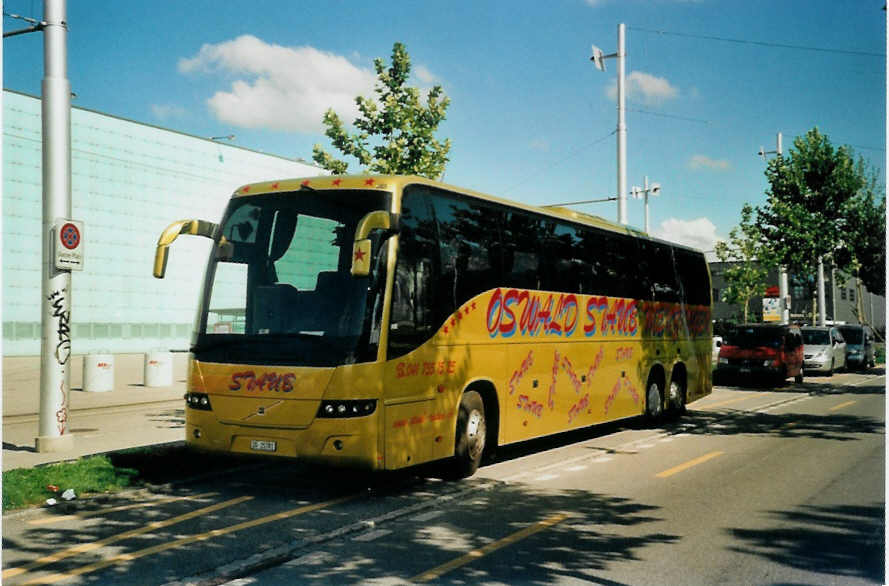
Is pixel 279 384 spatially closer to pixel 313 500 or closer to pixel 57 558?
pixel 313 500

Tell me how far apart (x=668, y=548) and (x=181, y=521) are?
431 centimetres

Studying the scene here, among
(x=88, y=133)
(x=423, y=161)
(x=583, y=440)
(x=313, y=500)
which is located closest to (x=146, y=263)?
(x=88, y=133)

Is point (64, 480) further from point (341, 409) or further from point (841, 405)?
point (841, 405)

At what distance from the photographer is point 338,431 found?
8242 millimetres

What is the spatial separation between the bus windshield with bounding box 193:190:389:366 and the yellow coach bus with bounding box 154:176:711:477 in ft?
0.05

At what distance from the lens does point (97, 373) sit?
22.6 meters

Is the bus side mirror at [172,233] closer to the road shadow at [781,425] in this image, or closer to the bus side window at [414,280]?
the bus side window at [414,280]

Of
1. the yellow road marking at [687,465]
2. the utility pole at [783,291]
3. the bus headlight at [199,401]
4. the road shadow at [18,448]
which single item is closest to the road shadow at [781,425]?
the yellow road marking at [687,465]

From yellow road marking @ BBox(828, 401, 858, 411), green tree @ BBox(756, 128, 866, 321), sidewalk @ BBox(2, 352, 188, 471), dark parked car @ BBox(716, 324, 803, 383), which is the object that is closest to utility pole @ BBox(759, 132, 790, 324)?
green tree @ BBox(756, 128, 866, 321)

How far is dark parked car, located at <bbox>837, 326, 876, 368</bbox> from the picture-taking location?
36500 millimetres

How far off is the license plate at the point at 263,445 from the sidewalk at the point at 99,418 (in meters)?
3.35

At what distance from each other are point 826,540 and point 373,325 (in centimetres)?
450

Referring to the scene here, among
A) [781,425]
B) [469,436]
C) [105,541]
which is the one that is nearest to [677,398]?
[781,425]

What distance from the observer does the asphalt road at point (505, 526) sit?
6066 mm
